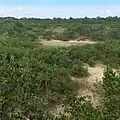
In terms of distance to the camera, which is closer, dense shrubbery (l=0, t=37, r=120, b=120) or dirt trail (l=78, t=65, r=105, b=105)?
dense shrubbery (l=0, t=37, r=120, b=120)

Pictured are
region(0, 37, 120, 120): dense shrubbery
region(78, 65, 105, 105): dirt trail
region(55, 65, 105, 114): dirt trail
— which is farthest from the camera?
region(78, 65, 105, 105): dirt trail

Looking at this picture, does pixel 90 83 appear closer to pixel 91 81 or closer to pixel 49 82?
pixel 91 81

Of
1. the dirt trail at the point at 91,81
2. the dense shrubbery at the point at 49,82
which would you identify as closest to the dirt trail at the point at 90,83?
the dirt trail at the point at 91,81

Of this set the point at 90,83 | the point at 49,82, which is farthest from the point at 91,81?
the point at 49,82

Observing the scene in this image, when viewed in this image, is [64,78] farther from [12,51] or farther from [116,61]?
[116,61]

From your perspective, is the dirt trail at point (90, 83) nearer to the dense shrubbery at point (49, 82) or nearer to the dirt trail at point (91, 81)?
the dirt trail at point (91, 81)

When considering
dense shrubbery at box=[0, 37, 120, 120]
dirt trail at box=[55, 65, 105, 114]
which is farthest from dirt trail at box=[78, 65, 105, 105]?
dense shrubbery at box=[0, 37, 120, 120]

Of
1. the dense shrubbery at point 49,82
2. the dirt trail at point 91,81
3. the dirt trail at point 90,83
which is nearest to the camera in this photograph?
the dense shrubbery at point 49,82

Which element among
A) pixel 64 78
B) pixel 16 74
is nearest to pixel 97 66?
pixel 64 78

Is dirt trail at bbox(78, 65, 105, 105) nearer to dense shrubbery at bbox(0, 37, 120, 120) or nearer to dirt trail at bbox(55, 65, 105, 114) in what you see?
dirt trail at bbox(55, 65, 105, 114)

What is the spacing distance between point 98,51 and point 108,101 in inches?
563

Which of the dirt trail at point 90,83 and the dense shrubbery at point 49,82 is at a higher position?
the dense shrubbery at point 49,82

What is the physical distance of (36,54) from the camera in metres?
23.0

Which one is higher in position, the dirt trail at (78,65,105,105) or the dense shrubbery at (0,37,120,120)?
the dense shrubbery at (0,37,120,120)
